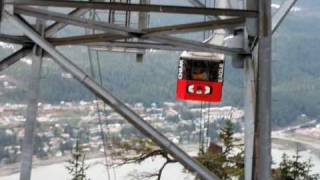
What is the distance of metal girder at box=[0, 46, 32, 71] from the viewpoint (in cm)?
558

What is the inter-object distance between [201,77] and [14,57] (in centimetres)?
225

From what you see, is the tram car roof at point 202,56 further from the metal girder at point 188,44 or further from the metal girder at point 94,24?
the metal girder at point 94,24

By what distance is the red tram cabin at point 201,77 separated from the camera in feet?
23.1

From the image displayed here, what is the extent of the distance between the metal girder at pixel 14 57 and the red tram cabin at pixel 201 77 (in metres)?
1.91

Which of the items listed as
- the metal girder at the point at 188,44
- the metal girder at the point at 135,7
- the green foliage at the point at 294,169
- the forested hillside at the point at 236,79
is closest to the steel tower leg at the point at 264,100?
the metal girder at the point at 135,7

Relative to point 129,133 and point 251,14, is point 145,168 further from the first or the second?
point 251,14

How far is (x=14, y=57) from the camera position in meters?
5.62

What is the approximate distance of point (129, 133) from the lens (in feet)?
58.9

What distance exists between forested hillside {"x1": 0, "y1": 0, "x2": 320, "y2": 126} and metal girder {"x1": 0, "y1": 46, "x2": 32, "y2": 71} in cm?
969

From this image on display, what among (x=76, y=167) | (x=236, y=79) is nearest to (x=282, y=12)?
(x=76, y=167)

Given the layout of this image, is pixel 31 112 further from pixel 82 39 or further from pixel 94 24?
pixel 94 24

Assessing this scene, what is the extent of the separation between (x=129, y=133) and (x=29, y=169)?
41.7 feet

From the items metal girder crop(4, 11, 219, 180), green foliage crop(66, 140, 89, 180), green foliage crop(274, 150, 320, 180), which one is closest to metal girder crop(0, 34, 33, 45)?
metal girder crop(4, 11, 219, 180)

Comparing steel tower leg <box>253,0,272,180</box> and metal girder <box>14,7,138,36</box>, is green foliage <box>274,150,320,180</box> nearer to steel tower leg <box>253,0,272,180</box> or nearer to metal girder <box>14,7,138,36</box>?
metal girder <box>14,7,138,36</box>
